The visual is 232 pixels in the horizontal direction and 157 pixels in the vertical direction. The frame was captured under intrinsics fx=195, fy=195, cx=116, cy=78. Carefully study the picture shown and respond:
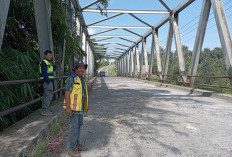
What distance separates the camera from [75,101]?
7.48 feet

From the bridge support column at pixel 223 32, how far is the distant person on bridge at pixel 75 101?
6.28 metres

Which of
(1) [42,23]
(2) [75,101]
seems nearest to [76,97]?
(2) [75,101]

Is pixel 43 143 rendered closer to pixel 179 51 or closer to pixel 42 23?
pixel 42 23

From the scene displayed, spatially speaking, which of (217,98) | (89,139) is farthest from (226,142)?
(217,98)

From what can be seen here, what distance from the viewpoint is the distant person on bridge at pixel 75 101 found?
2.26 m

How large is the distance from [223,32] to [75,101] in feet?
22.3

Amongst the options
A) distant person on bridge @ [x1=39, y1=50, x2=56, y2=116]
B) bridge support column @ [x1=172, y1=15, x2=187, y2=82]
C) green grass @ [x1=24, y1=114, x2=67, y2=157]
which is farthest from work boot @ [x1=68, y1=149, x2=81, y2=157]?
bridge support column @ [x1=172, y1=15, x2=187, y2=82]

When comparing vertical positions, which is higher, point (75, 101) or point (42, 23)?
point (42, 23)

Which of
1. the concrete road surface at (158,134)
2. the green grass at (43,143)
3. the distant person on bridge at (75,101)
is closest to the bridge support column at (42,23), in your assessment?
the green grass at (43,143)

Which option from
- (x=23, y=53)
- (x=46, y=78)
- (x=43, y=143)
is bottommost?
(x=43, y=143)

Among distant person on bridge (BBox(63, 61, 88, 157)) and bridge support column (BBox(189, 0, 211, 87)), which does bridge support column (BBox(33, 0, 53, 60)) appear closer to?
distant person on bridge (BBox(63, 61, 88, 157))

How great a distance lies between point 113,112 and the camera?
4766 millimetres

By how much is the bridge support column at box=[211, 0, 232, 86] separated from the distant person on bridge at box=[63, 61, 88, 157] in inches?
247

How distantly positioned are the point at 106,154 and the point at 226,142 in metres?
1.72
